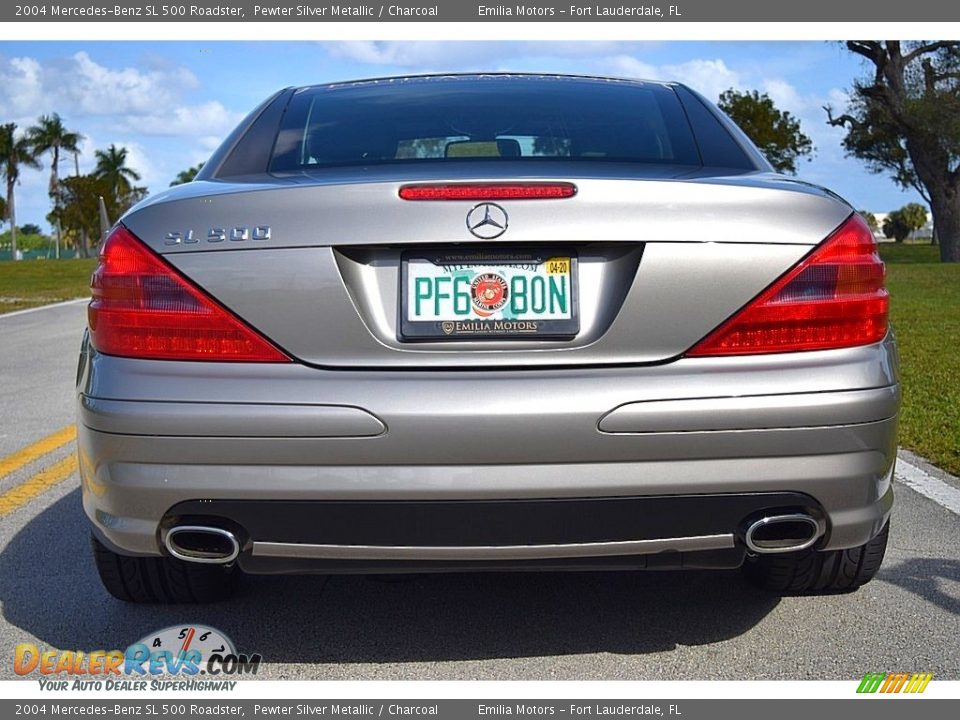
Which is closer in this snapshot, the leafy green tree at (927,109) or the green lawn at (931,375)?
the green lawn at (931,375)

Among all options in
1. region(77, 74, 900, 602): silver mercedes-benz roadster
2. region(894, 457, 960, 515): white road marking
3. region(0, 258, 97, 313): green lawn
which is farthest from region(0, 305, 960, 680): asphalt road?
region(0, 258, 97, 313): green lawn

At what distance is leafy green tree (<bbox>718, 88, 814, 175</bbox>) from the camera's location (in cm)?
5600

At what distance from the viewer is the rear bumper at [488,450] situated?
8.26 ft

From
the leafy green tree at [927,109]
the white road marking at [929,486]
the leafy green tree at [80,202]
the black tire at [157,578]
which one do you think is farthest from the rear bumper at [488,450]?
the leafy green tree at [80,202]

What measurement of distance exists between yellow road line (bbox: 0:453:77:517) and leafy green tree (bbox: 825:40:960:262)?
39543mm

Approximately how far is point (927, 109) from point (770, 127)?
1671cm

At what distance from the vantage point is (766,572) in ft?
11.0

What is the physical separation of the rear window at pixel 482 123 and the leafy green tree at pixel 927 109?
39.8 metres

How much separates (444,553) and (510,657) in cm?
54

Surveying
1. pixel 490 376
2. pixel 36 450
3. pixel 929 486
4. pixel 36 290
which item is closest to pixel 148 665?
pixel 490 376

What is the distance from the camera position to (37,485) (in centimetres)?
498

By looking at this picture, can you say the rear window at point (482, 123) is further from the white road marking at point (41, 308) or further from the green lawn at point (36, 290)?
the white road marking at point (41, 308)

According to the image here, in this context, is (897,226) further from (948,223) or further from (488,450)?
(488,450)
